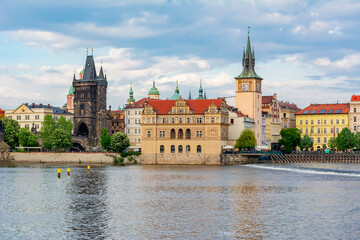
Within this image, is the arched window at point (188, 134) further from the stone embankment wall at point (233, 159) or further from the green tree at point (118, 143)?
the green tree at point (118, 143)

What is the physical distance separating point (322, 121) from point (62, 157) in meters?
69.6

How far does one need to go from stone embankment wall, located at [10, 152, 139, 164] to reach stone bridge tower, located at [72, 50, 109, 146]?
107 ft

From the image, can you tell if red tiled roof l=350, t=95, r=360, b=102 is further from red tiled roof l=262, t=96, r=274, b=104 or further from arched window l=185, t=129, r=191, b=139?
arched window l=185, t=129, r=191, b=139

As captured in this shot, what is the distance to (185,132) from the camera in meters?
131

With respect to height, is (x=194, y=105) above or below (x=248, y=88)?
below

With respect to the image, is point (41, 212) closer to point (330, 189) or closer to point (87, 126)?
point (330, 189)

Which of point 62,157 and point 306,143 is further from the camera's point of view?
point 306,143

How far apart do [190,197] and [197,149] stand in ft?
233

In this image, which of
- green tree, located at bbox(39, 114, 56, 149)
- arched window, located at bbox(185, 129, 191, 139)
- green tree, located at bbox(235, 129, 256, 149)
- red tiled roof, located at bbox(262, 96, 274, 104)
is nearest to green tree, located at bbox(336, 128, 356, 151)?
green tree, located at bbox(235, 129, 256, 149)

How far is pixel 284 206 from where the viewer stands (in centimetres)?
5197

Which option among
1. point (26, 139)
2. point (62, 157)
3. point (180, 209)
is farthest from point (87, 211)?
point (26, 139)

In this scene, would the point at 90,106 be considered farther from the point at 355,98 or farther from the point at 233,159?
the point at 355,98

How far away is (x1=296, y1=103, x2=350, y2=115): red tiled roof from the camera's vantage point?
163 m

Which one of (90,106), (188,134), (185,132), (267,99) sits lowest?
(188,134)
